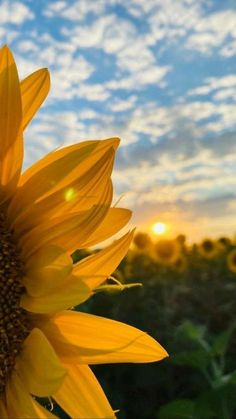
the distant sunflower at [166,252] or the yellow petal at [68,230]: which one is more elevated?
the distant sunflower at [166,252]

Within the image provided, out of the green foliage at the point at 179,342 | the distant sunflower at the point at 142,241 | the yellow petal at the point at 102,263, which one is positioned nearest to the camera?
the yellow petal at the point at 102,263

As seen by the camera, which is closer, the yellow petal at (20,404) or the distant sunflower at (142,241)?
the yellow petal at (20,404)

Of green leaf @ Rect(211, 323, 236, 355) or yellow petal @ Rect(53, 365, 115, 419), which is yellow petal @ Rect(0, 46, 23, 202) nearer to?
yellow petal @ Rect(53, 365, 115, 419)

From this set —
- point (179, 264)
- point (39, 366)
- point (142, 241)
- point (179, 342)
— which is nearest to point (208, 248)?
Result: point (142, 241)

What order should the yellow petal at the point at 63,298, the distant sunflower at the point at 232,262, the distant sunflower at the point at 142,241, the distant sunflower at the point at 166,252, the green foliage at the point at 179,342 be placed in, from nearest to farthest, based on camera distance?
the yellow petal at the point at 63,298
the green foliage at the point at 179,342
the distant sunflower at the point at 166,252
the distant sunflower at the point at 232,262
the distant sunflower at the point at 142,241

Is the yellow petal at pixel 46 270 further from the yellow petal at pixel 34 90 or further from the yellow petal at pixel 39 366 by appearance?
the yellow petal at pixel 34 90

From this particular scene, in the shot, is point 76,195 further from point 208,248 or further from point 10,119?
point 208,248

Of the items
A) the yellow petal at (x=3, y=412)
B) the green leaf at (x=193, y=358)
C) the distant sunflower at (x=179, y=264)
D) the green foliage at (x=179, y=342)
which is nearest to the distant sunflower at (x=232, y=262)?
the green foliage at (x=179, y=342)

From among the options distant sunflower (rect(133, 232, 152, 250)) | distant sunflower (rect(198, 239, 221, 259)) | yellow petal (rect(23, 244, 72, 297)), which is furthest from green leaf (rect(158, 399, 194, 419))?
distant sunflower (rect(198, 239, 221, 259))
